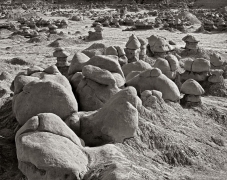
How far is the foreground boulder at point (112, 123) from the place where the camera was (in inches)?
185

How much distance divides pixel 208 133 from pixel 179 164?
1.39m

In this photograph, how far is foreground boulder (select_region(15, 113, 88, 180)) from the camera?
3.63 meters

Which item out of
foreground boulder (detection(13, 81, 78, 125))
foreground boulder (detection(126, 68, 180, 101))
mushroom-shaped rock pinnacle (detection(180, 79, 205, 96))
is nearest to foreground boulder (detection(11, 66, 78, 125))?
foreground boulder (detection(13, 81, 78, 125))

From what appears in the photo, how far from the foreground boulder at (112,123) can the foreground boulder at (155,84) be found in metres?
1.68

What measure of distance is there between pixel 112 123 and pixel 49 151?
4.12 ft

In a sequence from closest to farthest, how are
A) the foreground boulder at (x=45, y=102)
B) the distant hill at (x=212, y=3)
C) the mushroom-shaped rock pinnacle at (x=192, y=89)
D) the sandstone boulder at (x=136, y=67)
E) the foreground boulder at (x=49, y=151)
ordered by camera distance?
the foreground boulder at (x=49, y=151) < the foreground boulder at (x=45, y=102) < the mushroom-shaped rock pinnacle at (x=192, y=89) < the sandstone boulder at (x=136, y=67) < the distant hill at (x=212, y=3)

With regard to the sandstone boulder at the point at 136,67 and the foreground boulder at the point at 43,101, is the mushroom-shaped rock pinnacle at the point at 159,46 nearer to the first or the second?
the sandstone boulder at the point at 136,67

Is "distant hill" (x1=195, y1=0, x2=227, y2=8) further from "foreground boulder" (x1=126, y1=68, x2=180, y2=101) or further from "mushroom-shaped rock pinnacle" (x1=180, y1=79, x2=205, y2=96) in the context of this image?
"foreground boulder" (x1=126, y1=68, x2=180, y2=101)

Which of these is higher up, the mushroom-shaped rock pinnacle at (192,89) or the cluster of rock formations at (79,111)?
the cluster of rock formations at (79,111)

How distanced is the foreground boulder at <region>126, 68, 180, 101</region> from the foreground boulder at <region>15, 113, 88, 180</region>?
2.70m

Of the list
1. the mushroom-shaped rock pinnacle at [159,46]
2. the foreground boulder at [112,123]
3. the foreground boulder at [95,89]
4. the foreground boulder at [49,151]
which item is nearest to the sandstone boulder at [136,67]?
the foreground boulder at [95,89]

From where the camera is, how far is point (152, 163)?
4.46m

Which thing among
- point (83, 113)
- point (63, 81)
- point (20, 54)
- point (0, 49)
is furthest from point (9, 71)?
point (83, 113)

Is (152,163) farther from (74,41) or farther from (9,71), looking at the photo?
(74,41)
